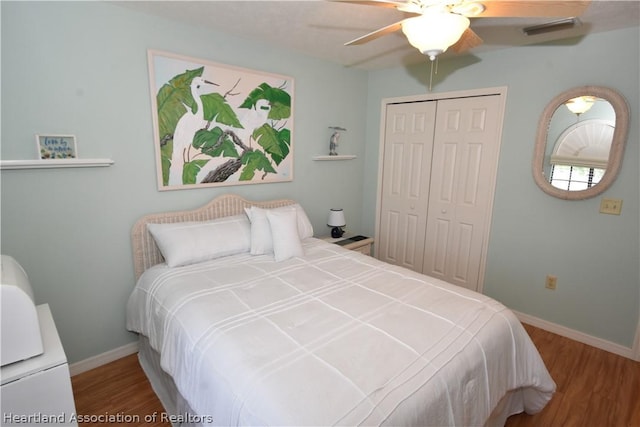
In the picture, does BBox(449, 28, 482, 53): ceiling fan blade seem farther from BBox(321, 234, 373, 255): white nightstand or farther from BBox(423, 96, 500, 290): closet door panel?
BBox(321, 234, 373, 255): white nightstand

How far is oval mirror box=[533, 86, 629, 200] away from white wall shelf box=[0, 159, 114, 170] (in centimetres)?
330

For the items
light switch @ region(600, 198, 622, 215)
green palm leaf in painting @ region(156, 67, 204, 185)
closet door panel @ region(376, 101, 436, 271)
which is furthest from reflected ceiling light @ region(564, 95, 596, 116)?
green palm leaf in painting @ region(156, 67, 204, 185)

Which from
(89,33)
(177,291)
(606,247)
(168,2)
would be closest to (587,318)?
(606,247)

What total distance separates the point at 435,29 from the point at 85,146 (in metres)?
2.14

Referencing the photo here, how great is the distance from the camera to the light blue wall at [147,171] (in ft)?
6.20

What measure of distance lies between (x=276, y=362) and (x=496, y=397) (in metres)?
1.07

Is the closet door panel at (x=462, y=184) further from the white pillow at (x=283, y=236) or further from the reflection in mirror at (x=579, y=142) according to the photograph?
the white pillow at (x=283, y=236)

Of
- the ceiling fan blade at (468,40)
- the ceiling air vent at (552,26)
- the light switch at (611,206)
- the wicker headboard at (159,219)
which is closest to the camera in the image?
the ceiling fan blade at (468,40)

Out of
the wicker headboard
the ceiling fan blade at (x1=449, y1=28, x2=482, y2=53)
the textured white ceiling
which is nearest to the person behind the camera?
the ceiling fan blade at (x1=449, y1=28, x2=482, y2=53)

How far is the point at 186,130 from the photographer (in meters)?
2.47

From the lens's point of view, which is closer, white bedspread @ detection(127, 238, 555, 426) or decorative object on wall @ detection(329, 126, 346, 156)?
white bedspread @ detection(127, 238, 555, 426)

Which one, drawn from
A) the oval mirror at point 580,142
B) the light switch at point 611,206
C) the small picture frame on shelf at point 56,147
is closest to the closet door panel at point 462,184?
the oval mirror at point 580,142

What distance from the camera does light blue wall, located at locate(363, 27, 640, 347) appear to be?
94.0 inches

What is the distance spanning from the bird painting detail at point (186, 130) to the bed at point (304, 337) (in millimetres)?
337
